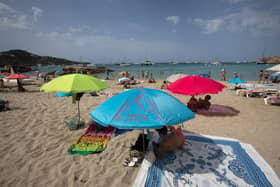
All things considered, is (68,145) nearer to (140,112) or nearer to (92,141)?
(92,141)

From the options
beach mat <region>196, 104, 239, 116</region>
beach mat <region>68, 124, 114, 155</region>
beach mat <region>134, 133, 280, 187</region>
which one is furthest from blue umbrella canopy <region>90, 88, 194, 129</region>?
beach mat <region>196, 104, 239, 116</region>

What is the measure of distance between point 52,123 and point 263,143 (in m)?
6.93

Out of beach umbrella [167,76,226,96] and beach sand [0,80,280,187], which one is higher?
beach umbrella [167,76,226,96]

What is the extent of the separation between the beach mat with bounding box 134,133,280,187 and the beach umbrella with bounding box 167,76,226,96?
1954 mm

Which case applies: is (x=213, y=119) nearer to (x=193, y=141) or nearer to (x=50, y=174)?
(x=193, y=141)

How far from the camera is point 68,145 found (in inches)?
139

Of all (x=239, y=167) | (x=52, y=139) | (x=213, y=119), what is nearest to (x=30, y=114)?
(x=52, y=139)

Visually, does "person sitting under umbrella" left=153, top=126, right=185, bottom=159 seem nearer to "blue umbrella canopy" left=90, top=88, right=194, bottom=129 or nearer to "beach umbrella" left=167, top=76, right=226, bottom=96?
"blue umbrella canopy" left=90, top=88, right=194, bottom=129

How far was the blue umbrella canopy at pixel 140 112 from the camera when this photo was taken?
200 cm

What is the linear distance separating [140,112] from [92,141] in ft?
7.65

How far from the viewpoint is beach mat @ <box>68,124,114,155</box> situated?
3260 millimetres

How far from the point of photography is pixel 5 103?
6211 millimetres

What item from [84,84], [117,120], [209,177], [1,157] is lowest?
[1,157]

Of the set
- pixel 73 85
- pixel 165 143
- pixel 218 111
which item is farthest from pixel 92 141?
pixel 218 111
